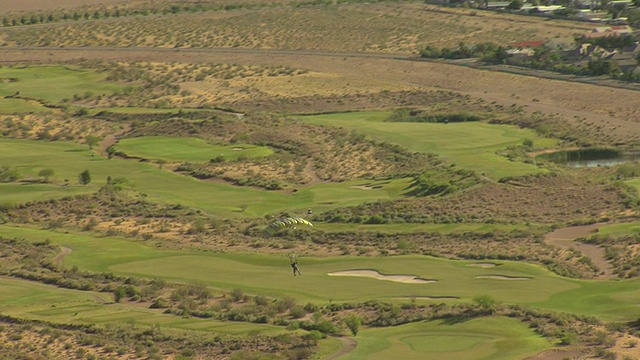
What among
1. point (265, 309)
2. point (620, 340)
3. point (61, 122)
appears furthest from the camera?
point (61, 122)

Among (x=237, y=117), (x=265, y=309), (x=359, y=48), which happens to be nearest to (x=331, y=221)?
(x=265, y=309)

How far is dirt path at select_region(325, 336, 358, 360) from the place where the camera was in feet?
127

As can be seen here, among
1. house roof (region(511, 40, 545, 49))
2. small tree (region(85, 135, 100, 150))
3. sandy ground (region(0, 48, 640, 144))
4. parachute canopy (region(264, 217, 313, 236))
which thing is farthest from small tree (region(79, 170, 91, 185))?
house roof (region(511, 40, 545, 49))

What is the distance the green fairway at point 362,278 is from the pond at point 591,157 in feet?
97.8

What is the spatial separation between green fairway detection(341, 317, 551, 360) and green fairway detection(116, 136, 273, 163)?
1675 inches

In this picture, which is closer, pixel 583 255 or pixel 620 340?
pixel 620 340

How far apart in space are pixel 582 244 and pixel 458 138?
3114cm

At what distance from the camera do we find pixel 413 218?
2512 inches

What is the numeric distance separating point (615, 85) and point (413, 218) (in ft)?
141

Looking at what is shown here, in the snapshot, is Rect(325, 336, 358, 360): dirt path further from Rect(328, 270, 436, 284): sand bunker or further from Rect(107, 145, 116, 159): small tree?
Rect(107, 145, 116, 159): small tree

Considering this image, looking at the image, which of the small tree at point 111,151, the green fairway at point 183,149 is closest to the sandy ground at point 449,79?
the green fairway at point 183,149

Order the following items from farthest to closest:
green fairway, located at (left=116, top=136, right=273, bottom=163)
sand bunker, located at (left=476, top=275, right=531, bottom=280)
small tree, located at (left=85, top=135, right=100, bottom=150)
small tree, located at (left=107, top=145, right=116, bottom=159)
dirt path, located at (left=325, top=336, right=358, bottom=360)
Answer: small tree, located at (left=85, top=135, right=100, bottom=150) → green fairway, located at (left=116, top=136, right=273, bottom=163) → small tree, located at (left=107, top=145, right=116, bottom=159) → sand bunker, located at (left=476, top=275, right=531, bottom=280) → dirt path, located at (left=325, top=336, right=358, bottom=360)

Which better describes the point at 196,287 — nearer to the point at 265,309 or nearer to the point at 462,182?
the point at 265,309

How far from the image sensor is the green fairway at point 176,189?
69.5 meters
